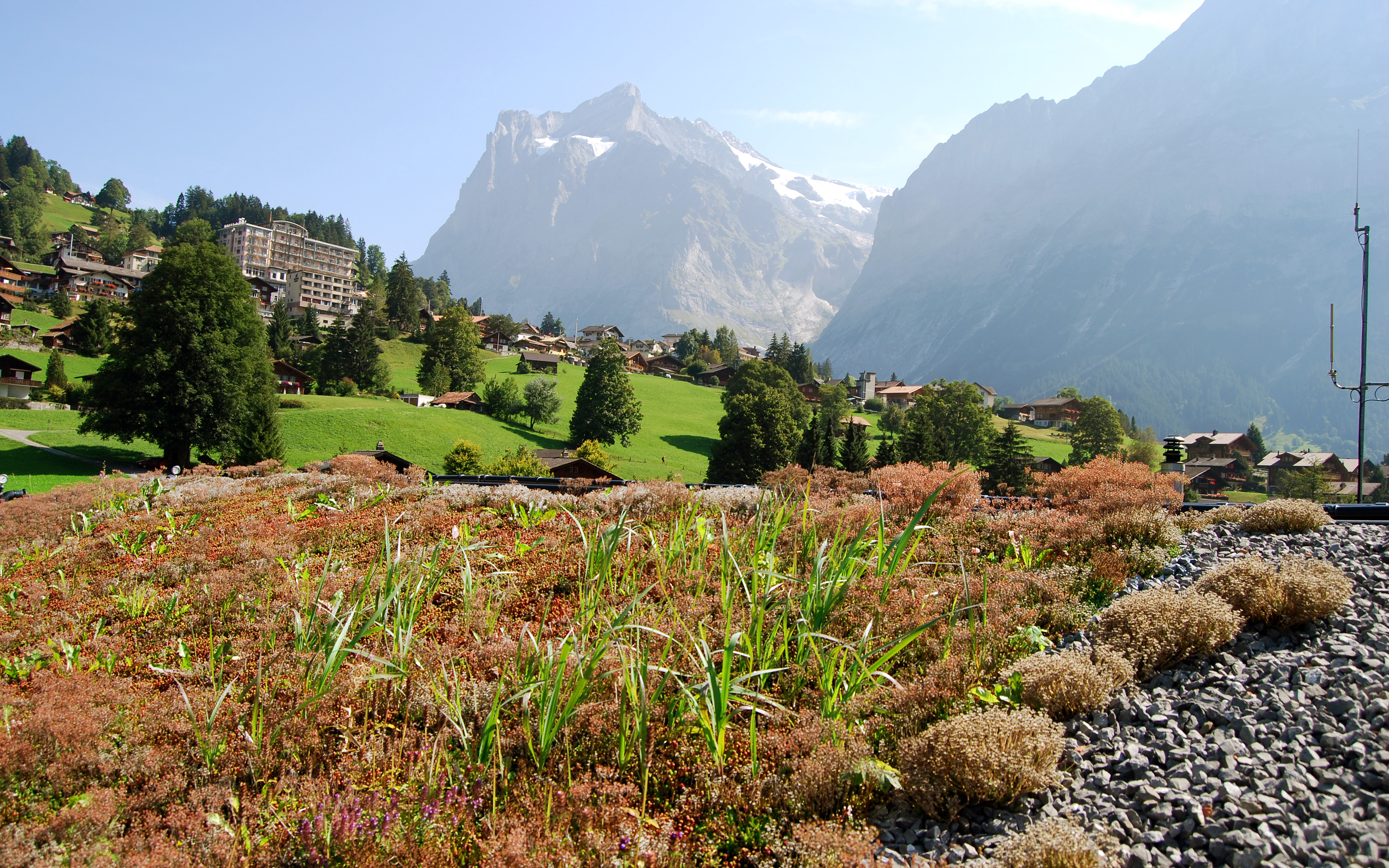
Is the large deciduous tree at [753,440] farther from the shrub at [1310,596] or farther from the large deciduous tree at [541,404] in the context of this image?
the shrub at [1310,596]

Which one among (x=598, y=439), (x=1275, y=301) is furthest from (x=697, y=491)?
(x=1275, y=301)

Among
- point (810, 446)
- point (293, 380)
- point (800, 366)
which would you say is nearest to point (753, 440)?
point (810, 446)

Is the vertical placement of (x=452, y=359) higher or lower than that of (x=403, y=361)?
lower

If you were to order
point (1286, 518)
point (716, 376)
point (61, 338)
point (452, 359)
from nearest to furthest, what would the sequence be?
point (1286, 518)
point (61, 338)
point (452, 359)
point (716, 376)

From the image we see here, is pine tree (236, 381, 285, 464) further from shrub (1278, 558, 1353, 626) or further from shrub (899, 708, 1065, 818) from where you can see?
shrub (1278, 558, 1353, 626)

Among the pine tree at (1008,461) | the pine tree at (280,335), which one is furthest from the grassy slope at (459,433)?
the pine tree at (1008,461)

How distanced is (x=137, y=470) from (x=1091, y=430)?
7946cm

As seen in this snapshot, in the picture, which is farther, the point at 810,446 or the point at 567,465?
the point at 810,446

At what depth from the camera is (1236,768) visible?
3.74 m

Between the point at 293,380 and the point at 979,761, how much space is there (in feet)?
251

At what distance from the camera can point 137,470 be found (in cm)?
3512

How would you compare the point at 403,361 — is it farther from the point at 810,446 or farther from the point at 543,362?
the point at 810,446

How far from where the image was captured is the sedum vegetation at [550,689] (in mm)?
3723

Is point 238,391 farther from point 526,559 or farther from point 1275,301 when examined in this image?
point 1275,301
